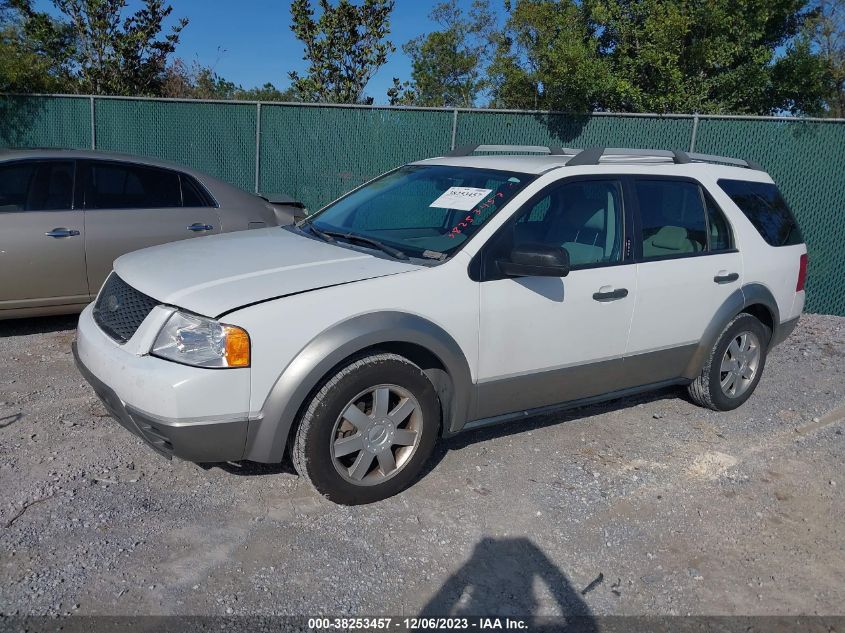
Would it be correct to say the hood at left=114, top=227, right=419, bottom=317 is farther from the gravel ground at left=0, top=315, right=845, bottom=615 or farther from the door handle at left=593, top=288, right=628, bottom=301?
the door handle at left=593, top=288, right=628, bottom=301

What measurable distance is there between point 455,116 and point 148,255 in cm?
641

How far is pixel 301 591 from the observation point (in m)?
3.04

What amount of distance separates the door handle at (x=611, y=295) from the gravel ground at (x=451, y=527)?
989 mm

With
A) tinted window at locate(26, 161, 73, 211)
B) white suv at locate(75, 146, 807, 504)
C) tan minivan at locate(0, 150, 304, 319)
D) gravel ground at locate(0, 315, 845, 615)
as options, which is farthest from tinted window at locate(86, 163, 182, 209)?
white suv at locate(75, 146, 807, 504)

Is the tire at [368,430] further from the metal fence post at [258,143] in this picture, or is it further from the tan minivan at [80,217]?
the metal fence post at [258,143]

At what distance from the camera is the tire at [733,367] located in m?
5.14

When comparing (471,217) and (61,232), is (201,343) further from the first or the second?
(61,232)

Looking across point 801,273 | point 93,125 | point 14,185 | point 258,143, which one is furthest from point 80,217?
point 93,125

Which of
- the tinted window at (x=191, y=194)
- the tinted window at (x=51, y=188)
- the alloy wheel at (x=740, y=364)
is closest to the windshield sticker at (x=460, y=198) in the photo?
the alloy wheel at (x=740, y=364)

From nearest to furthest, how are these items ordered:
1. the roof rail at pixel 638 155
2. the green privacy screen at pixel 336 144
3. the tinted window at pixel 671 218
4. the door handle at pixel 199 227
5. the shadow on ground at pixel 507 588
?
the shadow on ground at pixel 507 588 < the roof rail at pixel 638 155 < the tinted window at pixel 671 218 < the door handle at pixel 199 227 < the green privacy screen at pixel 336 144

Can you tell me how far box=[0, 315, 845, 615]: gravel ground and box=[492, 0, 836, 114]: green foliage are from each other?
22.9 feet

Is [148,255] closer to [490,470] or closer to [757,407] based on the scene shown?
[490,470]

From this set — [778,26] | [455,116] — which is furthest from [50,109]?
[778,26]

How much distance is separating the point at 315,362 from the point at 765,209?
3.74 meters
